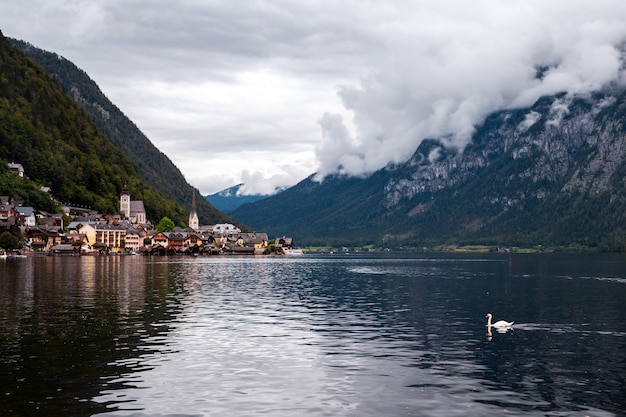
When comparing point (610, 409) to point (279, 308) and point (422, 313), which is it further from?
point (279, 308)

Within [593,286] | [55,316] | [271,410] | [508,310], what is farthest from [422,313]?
[593,286]

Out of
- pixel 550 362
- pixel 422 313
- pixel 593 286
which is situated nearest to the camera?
pixel 550 362

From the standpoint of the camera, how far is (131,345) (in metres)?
49.1

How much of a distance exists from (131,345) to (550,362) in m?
29.0

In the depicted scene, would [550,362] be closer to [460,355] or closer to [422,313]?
[460,355]

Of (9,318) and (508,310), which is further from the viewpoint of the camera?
(508,310)

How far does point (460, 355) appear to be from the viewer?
4772cm

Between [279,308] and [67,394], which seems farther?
[279,308]

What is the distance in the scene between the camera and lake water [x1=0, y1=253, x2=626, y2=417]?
33.6 m

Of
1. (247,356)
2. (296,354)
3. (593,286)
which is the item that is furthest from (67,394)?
(593,286)

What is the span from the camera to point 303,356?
46562mm

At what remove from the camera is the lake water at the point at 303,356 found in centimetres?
3359

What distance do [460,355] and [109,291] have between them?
5850 centimetres

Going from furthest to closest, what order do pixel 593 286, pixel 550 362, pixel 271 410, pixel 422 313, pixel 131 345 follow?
pixel 593 286 → pixel 422 313 → pixel 131 345 → pixel 550 362 → pixel 271 410
